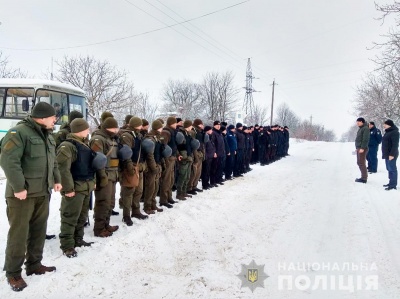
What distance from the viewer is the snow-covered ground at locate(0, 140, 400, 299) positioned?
11.0ft

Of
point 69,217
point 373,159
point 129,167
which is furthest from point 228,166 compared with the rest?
point 69,217

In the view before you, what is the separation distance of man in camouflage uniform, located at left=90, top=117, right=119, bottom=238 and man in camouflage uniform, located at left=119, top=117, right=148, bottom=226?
351mm

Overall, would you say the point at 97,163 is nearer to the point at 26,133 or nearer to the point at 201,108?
the point at 26,133


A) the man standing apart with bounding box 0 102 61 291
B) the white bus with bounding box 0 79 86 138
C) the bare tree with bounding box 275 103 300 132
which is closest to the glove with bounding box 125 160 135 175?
the man standing apart with bounding box 0 102 61 291

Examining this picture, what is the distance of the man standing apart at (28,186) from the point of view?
3174 mm

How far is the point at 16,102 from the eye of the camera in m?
11.6

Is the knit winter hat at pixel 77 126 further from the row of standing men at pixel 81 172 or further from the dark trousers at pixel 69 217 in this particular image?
the dark trousers at pixel 69 217

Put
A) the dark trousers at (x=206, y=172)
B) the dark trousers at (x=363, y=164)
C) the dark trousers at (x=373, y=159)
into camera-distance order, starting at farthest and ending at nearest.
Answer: the dark trousers at (x=373, y=159) < the dark trousers at (x=363, y=164) < the dark trousers at (x=206, y=172)

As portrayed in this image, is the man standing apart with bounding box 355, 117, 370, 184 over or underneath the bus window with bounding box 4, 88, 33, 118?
underneath

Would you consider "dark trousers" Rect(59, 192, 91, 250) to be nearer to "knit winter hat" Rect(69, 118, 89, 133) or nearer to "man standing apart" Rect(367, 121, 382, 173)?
"knit winter hat" Rect(69, 118, 89, 133)

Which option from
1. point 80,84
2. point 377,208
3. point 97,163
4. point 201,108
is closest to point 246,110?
point 201,108

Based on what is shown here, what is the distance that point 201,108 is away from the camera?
5931 centimetres

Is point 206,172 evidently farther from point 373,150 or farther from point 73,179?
point 373,150

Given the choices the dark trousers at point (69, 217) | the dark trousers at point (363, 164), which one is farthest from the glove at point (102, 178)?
the dark trousers at point (363, 164)
